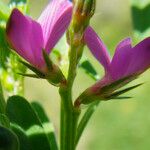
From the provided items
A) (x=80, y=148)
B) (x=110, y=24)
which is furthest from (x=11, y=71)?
(x=110, y=24)

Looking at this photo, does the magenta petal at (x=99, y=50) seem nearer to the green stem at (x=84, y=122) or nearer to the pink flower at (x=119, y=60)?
the pink flower at (x=119, y=60)

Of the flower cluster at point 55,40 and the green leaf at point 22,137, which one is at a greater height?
the flower cluster at point 55,40

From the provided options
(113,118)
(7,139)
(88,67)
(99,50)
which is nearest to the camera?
(7,139)

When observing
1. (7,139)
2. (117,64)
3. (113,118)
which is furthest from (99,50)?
(113,118)

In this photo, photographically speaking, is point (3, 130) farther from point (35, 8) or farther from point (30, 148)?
point (35, 8)

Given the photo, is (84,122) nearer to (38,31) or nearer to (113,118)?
(38,31)

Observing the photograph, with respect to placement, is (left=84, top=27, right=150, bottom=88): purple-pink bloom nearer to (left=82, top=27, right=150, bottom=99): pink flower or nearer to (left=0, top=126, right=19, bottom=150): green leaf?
(left=82, top=27, right=150, bottom=99): pink flower

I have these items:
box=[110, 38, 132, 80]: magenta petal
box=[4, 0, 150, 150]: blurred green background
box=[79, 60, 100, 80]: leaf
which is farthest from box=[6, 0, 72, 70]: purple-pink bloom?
Result: box=[4, 0, 150, 150]: blurred green background

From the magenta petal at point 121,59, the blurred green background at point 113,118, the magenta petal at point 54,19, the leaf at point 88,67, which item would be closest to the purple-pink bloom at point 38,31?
the magenta petal at point 54,19
